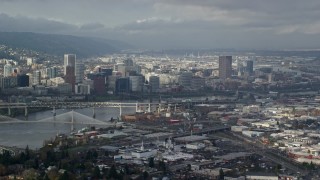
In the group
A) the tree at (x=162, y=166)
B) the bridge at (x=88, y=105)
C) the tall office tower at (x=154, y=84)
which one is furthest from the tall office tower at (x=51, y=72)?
the tree at (x=162, y=166)

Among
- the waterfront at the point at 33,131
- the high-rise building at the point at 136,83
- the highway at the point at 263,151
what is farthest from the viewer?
the high-rise building at the point at 136,83

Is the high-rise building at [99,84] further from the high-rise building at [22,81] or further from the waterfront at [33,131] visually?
the waterfront at [33,131]

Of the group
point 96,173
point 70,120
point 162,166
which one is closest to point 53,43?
point 70,120

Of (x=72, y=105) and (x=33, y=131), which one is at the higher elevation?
(x=72, y=105)

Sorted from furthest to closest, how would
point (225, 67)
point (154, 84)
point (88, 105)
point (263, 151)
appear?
point (225, 67)
point (154, 84)
point (88, 105)
point (263, 151)

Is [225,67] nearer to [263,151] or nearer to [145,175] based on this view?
[263,151]

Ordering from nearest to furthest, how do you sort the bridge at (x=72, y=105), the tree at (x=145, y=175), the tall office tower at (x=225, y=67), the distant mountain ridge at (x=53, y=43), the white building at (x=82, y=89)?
the tree at (x=145, y=175) → the bridge at (x=72, y=105) → the white building at (x=82, y=89) → the tall office tower at (x=225, y=67) → the distant mountain ridge at (x=53, y=43)

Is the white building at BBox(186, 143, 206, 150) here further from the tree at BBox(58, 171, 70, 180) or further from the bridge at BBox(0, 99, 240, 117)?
the bridge at BBox(0, 99, 240, 117)

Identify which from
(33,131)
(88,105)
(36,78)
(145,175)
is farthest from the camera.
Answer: (36,78)

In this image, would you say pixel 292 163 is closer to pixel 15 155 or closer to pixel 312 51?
pixel 15 155
